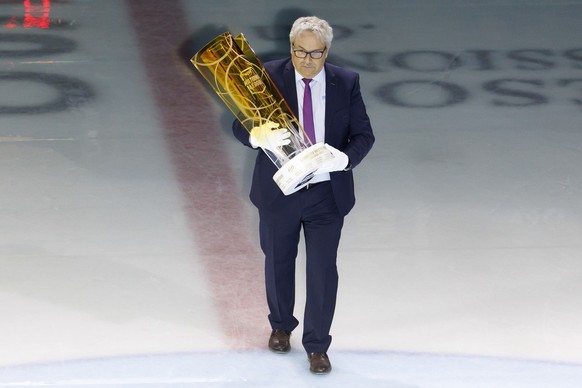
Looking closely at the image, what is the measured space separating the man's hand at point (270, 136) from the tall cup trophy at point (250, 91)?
0.07 ft

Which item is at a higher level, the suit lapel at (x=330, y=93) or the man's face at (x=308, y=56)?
the man's face at (x=308, y=56)

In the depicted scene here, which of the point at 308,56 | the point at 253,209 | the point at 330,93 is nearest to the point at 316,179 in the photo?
the point at 330,93

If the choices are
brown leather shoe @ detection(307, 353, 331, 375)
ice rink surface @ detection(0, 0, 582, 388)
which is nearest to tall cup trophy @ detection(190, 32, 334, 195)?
brown leather shoe @ detection(307, 353, 331, 375)

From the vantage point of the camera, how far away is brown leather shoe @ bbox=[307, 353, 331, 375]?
4145 mm

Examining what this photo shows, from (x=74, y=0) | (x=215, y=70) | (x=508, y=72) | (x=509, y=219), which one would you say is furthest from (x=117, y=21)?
(x=215, y=70)

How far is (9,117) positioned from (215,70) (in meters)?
3.08

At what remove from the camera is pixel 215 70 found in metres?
3.81

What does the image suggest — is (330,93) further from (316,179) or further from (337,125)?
(316,179)

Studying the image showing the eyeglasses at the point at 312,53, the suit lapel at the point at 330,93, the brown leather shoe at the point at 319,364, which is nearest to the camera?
the eyeglasses at the point at 312,53

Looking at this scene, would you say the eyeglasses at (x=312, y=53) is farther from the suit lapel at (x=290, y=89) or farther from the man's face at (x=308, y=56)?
the suit lapel at (x=290, y=89)

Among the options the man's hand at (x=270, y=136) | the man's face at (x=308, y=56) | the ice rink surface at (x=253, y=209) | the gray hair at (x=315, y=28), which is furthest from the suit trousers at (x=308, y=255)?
the gray hair at (x=315, y=28)

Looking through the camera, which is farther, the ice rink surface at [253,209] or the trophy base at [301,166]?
the ice rink surface at [253,209]

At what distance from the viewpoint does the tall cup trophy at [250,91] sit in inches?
149

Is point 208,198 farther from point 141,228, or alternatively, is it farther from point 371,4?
point 371,4
